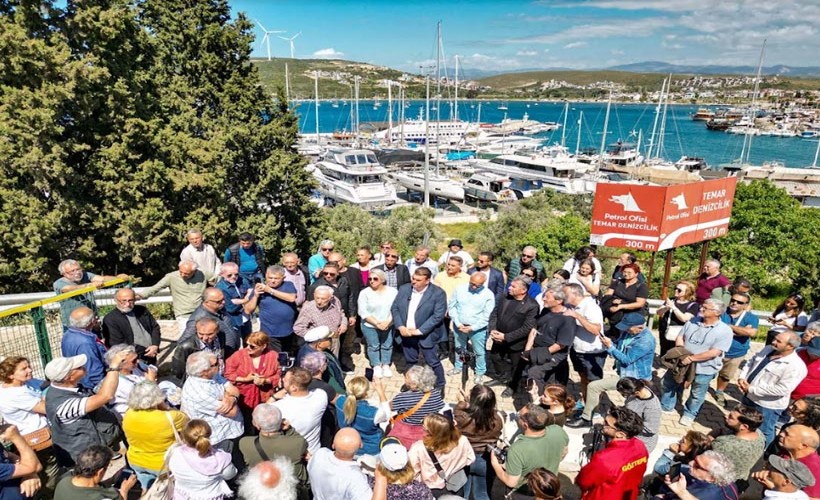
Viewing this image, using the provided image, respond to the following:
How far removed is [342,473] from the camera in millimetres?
3104

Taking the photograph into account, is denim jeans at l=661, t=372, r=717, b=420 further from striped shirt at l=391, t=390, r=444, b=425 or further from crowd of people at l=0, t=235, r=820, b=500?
striped shirt at l=391, t=390, r=444, b=425

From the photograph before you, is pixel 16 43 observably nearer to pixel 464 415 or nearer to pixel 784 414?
pixel 464 415

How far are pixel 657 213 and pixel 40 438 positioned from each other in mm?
8033

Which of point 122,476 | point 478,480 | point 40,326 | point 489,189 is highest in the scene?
point 40,326

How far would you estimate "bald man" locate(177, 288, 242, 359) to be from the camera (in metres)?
4.88

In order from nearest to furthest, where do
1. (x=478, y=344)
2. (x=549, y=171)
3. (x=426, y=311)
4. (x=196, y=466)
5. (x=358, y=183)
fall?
1. (x=196, y=466)
2. (x=426, y=311)
3. (x=478, y=344)
4. (x=358, y=183)
5. (x=549, y=171)

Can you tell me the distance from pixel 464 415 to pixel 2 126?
1079 cm

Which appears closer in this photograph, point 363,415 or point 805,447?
point 805,447

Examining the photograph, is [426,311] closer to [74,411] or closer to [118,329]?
[118,329]

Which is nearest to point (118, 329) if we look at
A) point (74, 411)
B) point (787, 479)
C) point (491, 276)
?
point (74, 411)

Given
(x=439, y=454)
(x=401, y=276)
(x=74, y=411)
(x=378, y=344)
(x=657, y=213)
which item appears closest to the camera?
(x=439, y=454)

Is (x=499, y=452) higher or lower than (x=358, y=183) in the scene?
higher

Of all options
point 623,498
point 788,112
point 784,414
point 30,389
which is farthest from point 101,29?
point 788,112

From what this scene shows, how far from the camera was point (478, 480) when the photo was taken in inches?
151
